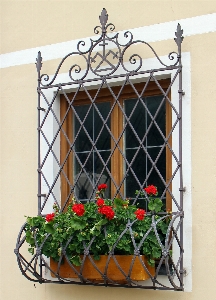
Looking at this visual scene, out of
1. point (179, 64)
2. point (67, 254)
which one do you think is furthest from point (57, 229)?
point (179, 64)

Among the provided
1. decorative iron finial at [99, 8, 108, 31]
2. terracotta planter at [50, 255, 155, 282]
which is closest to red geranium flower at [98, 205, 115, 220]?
terracotta planter at [50, 255, 155, 282]

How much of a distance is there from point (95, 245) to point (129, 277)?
1.04 ft

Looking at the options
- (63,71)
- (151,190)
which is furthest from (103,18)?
(151,190)

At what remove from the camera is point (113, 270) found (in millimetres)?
4453

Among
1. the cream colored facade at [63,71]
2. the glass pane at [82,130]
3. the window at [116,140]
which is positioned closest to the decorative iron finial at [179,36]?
the cream colored facade at [63,71]

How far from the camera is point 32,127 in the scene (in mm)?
5301

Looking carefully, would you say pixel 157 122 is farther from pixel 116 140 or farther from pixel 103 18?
pixel 103 18

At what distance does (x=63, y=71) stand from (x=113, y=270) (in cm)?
162

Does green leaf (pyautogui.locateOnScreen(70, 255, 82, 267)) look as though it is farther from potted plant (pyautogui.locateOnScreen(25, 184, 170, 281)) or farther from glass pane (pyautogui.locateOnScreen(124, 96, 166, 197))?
glass pane (pyautogui.locateOnScreen(124, 96, 166, 197))

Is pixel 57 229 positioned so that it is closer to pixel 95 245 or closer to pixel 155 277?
pixel 95 245

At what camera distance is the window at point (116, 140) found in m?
4.78

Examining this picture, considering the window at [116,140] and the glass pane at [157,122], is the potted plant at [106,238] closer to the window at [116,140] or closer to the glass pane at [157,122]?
the window at [116,140]

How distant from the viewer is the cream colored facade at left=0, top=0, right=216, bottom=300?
176 inches

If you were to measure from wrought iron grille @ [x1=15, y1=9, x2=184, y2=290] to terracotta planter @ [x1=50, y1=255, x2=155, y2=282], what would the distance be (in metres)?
0.03
